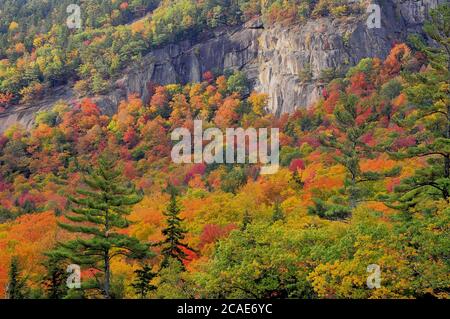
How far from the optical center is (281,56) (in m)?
105

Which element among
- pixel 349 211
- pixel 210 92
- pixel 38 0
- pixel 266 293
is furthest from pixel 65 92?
pixel 266 293

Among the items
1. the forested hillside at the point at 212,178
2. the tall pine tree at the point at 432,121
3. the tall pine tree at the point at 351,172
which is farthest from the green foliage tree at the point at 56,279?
the tall pine tree at the point at 432,121

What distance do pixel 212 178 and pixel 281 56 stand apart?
106 feet

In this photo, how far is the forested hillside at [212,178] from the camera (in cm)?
2833

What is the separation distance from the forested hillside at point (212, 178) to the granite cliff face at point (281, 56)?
2547 millimetres

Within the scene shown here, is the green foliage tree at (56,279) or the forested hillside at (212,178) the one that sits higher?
the forested hillside at (212,178)

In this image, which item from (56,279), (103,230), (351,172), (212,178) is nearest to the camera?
(103,230)

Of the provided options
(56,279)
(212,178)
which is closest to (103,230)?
(56,279)

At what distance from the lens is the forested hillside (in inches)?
1115

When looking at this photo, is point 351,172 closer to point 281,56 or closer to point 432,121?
point 432,121

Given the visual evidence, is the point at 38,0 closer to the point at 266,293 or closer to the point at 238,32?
the point at 238,32

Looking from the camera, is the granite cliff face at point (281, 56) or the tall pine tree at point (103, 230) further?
the granite cliff face at point (281, 56)

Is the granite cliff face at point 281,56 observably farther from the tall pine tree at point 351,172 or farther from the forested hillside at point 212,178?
the tall pine tree at point 351,172

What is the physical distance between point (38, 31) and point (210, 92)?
51.4m
